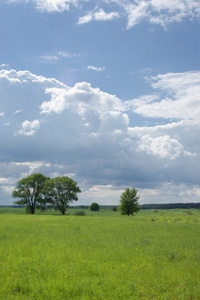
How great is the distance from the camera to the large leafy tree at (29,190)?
323 ft

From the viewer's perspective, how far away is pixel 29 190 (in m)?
99.2

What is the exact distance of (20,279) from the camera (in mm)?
12156

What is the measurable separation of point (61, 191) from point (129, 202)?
23887 mm

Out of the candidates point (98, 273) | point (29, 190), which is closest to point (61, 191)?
point (29, 190)

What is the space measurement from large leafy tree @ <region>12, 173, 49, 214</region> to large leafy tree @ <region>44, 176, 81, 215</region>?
7.18 m

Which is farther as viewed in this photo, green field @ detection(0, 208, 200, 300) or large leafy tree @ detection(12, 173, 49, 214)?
large leafy tree @ detection(12, 173, 49, 214)

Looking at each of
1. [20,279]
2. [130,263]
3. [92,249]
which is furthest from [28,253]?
[130,263]

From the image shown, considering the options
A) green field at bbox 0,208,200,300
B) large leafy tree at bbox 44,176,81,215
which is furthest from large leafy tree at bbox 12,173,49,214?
green field at bbox 0,208,200,300

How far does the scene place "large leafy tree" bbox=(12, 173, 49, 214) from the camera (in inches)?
3873

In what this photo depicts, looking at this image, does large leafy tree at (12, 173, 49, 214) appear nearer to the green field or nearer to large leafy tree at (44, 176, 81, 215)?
large leafy tree at (44, 176, 81, 215)

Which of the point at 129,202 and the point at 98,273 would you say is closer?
the point at 98,273

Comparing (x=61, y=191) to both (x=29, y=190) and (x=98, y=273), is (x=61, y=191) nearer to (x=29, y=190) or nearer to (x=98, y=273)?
(x=29, y=190)

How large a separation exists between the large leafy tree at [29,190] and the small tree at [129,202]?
3031 cm

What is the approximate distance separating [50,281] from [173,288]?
5529mm
